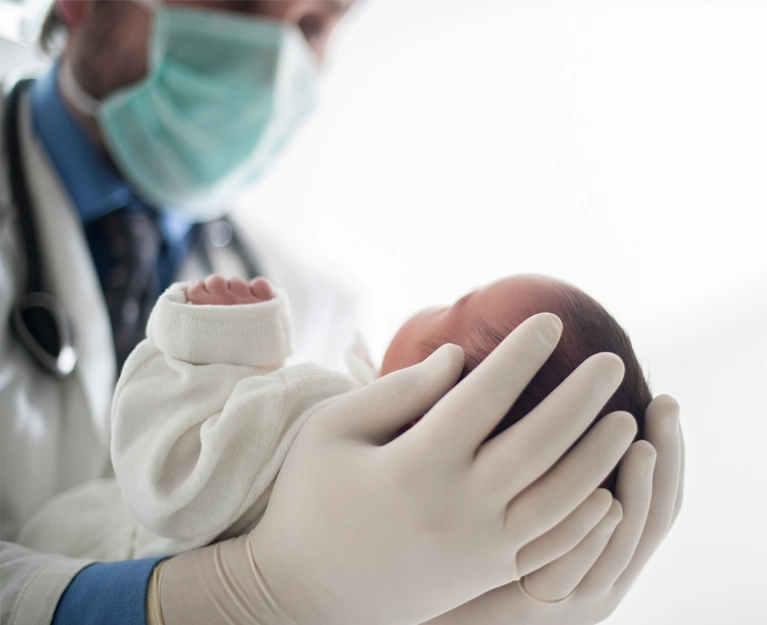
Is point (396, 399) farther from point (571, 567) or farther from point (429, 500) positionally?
point (571, 567)

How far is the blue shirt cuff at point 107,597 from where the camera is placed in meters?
0.54

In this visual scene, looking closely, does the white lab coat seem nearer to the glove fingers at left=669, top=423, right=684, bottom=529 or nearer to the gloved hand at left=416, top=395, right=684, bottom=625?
the gloved hand at left=416, top=395, right=684, bottom=625

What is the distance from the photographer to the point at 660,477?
59 centimetres

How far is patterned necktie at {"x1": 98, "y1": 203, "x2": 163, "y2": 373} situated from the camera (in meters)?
1.11

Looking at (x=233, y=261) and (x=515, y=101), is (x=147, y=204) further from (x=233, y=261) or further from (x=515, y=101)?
(x=515, y=101)

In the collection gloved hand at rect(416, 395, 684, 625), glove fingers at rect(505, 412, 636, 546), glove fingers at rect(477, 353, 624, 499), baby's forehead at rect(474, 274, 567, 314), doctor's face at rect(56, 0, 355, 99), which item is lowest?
gloved hand at rect(416, 395, 684, 625)

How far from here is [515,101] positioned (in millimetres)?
1502

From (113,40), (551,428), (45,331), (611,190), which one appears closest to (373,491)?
(551,428)

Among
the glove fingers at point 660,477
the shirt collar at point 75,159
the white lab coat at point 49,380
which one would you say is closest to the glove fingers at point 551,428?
the glove fingers at point 660,477

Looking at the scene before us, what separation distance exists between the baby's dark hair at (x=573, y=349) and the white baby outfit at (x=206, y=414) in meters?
0.18

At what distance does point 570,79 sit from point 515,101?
0.16m

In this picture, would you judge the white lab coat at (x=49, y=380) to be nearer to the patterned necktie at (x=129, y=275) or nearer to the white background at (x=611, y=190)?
the patterned necktie at (x=129, y=275)

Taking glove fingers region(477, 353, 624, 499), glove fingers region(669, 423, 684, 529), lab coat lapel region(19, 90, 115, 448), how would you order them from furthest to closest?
lab coat lapel region(19, 90, 115, 448), glove fingers region(669, 423, 684, 529), glove fingers region(477, 353, 624, 499)

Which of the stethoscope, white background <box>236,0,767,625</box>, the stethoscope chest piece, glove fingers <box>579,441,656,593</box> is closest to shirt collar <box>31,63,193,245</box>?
the stethoscope
